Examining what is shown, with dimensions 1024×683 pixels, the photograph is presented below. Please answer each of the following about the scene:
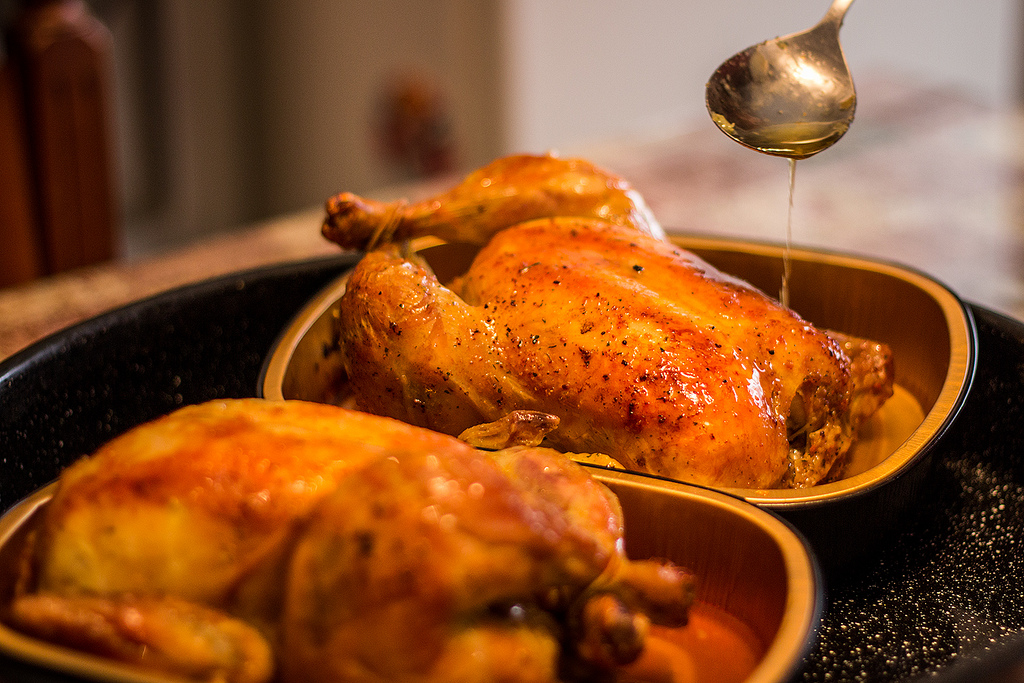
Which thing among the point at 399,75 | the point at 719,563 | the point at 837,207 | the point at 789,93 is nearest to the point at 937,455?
the point at 719,563

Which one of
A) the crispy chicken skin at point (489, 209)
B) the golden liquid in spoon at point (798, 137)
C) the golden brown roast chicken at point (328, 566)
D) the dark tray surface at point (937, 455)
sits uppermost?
the golden liquid in spoon at point (798, 137)

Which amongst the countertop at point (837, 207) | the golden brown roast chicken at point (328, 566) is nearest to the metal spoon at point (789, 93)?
the countertop at point (837, 207)

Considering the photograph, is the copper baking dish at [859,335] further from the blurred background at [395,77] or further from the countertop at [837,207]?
the blurred background at [395,77]

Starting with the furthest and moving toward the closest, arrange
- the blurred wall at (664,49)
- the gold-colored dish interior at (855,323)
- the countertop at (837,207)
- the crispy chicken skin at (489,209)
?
the blurred wall at (664,49) < the countertop at (837,207) < the crispy chicken skin at (489,209) < the gold-colored dish interior at (855,323)

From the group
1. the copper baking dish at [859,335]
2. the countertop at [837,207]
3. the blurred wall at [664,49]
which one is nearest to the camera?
the copper baking dish at [859,335]

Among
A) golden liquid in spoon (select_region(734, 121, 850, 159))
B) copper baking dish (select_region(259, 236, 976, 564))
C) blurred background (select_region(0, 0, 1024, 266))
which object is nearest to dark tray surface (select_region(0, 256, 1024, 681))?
copper baking dish (select_region(259, 236, 976, 564))

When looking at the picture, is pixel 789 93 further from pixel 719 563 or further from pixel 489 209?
pixel 719 563
